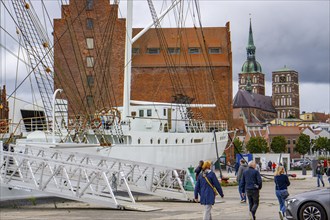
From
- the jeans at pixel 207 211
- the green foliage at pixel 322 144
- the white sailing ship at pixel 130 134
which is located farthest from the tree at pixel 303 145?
the jeans at pixel 207 211

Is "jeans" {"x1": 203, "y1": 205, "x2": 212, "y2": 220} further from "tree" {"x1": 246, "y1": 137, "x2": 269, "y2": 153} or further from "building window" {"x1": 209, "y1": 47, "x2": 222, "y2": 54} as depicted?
"tree" {"x1": 246, "y1": 137, "x2": 269, "y2": 153}

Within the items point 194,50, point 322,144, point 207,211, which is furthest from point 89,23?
point 322,144

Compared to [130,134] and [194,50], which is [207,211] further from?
[194,50]

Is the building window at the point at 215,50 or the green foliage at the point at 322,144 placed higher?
the building window at the point at 215,50

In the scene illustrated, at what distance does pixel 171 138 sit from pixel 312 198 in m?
25.1

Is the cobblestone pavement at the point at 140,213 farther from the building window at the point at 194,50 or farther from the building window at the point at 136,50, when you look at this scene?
the building window at the point at 136,50

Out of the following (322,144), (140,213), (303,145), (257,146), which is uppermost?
(322,144)

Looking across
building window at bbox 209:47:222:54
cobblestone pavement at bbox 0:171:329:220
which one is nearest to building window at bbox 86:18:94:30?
building window at bbox 209:47:222:54

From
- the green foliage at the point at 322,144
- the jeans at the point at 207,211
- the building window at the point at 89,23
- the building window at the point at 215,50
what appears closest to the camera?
the jeans at the point at 207,211

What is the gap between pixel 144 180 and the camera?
24500mm

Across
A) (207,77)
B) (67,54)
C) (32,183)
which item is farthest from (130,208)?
(207,77)

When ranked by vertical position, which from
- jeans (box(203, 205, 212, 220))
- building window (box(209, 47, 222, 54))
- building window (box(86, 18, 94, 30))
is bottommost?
jeans (box(203, 205, 212, 220))

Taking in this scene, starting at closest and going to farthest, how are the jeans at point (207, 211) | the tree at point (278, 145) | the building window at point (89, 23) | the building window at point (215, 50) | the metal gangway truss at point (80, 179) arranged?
the jeans at point (207, 211), the metal gangway truss at point (80, 179), the building window at point (89, 23), the building window at point (215, 50), the tree at point (278, 145)

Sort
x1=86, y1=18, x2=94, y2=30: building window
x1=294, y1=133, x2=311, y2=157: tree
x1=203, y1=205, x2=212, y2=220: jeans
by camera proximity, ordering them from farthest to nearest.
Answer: x1=294, y1=133, x2=311, y2=157: tree → x1=86, y1=18, x2=94, y2=30: building window → x1=203, y1=205, x2=212, y2=220: jeans
